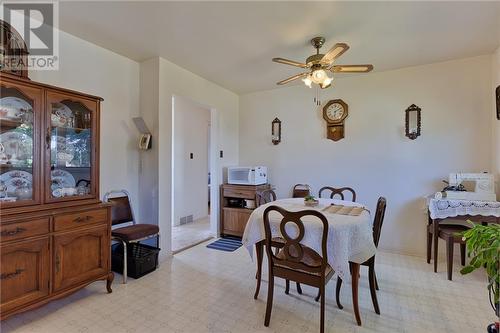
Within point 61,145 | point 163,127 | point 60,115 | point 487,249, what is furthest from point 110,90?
point 487,249

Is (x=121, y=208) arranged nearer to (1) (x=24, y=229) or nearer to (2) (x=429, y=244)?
(1) (x=24, y=229)

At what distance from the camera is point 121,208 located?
2.97 metres

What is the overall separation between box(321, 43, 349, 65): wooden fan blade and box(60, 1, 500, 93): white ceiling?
0.34 metres

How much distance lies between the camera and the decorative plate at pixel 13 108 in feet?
6.30

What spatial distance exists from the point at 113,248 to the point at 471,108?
4.62 metres

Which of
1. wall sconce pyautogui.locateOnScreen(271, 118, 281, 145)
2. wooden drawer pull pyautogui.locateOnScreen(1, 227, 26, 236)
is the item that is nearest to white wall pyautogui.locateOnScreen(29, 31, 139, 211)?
wooden drawer pull pyautogui.locateOnScreen(1, 227, 26, 236)

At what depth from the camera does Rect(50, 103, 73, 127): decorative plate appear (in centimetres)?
218

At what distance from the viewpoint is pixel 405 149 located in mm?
3465

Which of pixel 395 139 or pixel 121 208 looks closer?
pixel 121 208

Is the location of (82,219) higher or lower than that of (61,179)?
lower

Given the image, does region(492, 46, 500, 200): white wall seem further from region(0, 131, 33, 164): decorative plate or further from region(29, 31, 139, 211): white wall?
region(0, 131, 33, 164): decorative plate

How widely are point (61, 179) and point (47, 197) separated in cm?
25

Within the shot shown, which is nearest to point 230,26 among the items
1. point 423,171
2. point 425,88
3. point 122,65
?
point 122,65

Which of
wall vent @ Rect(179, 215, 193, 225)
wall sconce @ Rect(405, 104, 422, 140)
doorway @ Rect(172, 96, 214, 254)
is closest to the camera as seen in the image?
wall sconce @ Rect(405, 104, 422, 140)
